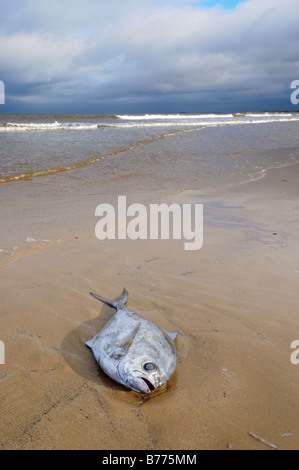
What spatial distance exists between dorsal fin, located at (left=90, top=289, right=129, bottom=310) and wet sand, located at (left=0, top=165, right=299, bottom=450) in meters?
0.07

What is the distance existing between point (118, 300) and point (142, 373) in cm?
116

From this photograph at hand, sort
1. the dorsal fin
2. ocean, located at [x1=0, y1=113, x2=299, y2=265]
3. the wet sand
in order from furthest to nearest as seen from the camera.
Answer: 1. ocean, located at [x1=0, y1=113, x2=299, y2=265]
2. the dorsal fin
3. the wet sand

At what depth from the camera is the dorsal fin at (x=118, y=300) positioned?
314 centimetres

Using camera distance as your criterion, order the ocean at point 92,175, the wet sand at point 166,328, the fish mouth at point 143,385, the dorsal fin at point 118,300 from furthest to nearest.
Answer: the ocean at point 92,175
the dorsal fin at point 118,300
the fish mouth at point 143,385
the wet sand at point 166,328

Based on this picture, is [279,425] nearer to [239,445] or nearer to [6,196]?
[239,445]

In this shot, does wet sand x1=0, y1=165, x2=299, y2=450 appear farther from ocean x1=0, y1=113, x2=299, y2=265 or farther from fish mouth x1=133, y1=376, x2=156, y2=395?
ocean x1=0, y1=113, x2=299, y2=265

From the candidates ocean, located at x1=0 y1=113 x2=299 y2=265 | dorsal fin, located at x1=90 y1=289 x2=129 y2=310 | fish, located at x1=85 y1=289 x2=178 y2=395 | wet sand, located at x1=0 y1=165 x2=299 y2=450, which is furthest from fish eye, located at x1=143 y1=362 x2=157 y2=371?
ocean, located at x1=0 y1=113 x2=299 y2=265

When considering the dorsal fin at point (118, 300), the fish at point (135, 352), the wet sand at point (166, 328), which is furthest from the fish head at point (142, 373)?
the dorsal fin at point (118, 300)

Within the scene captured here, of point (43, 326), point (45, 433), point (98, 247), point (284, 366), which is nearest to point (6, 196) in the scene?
point (98, 247)

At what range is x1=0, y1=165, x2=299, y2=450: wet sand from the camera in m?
2.03

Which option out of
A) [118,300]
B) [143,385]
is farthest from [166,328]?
[143,385]

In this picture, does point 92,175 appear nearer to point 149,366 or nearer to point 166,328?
point 166,328

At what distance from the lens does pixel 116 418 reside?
2.09m

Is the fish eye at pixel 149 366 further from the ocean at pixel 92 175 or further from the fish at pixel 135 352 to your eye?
the ocean at pixel 92 175
